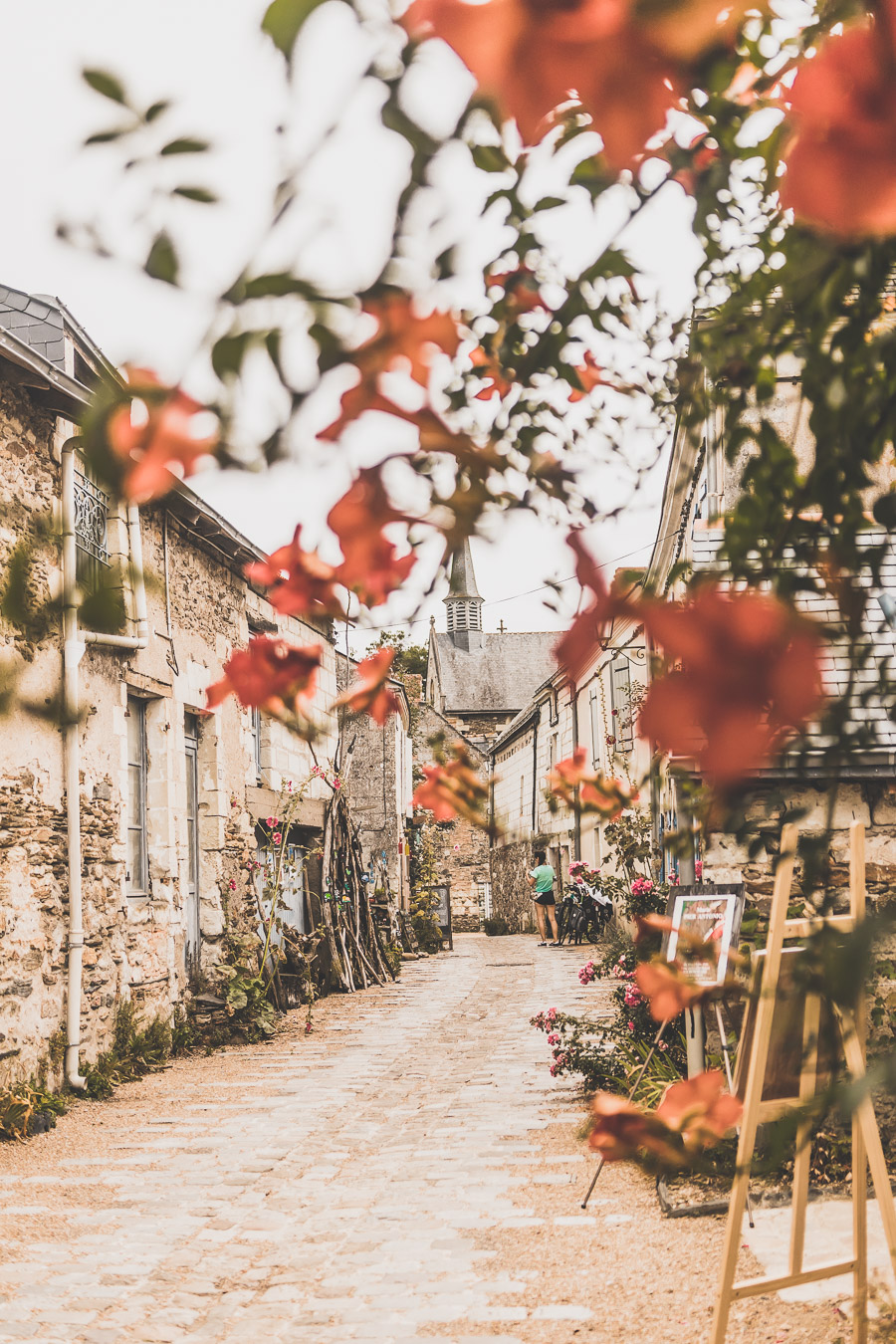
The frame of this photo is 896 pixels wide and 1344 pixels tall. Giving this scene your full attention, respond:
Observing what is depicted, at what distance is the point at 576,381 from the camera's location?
3.89 ft

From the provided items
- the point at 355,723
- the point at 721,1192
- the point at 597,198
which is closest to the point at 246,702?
the point at 597,198

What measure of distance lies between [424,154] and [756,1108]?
2.45 metres

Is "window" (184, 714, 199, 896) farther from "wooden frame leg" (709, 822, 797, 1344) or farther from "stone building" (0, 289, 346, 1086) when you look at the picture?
"wooden frame leg" (709, 822, 797, 1344)

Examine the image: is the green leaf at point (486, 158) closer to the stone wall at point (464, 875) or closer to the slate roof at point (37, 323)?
the slate roof at point (37, 323)

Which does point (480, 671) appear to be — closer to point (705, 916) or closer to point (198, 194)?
point (705, 916)

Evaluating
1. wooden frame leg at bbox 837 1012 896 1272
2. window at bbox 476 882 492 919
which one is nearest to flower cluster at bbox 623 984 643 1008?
wooden frame leg at bbox 837 1012 896 1272

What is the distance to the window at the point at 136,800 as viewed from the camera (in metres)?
7.84

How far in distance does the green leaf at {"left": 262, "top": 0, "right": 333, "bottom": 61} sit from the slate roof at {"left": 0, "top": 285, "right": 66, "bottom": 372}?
6.80 meters

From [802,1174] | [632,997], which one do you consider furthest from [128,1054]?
[802,1174]

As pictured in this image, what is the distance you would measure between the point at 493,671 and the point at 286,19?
119 ft

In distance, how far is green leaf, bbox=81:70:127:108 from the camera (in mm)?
675

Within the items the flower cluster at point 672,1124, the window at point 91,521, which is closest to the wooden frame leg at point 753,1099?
the flower cluster at point 672,1124

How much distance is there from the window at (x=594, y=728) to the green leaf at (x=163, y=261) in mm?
16959

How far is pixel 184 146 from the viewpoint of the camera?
735mm
